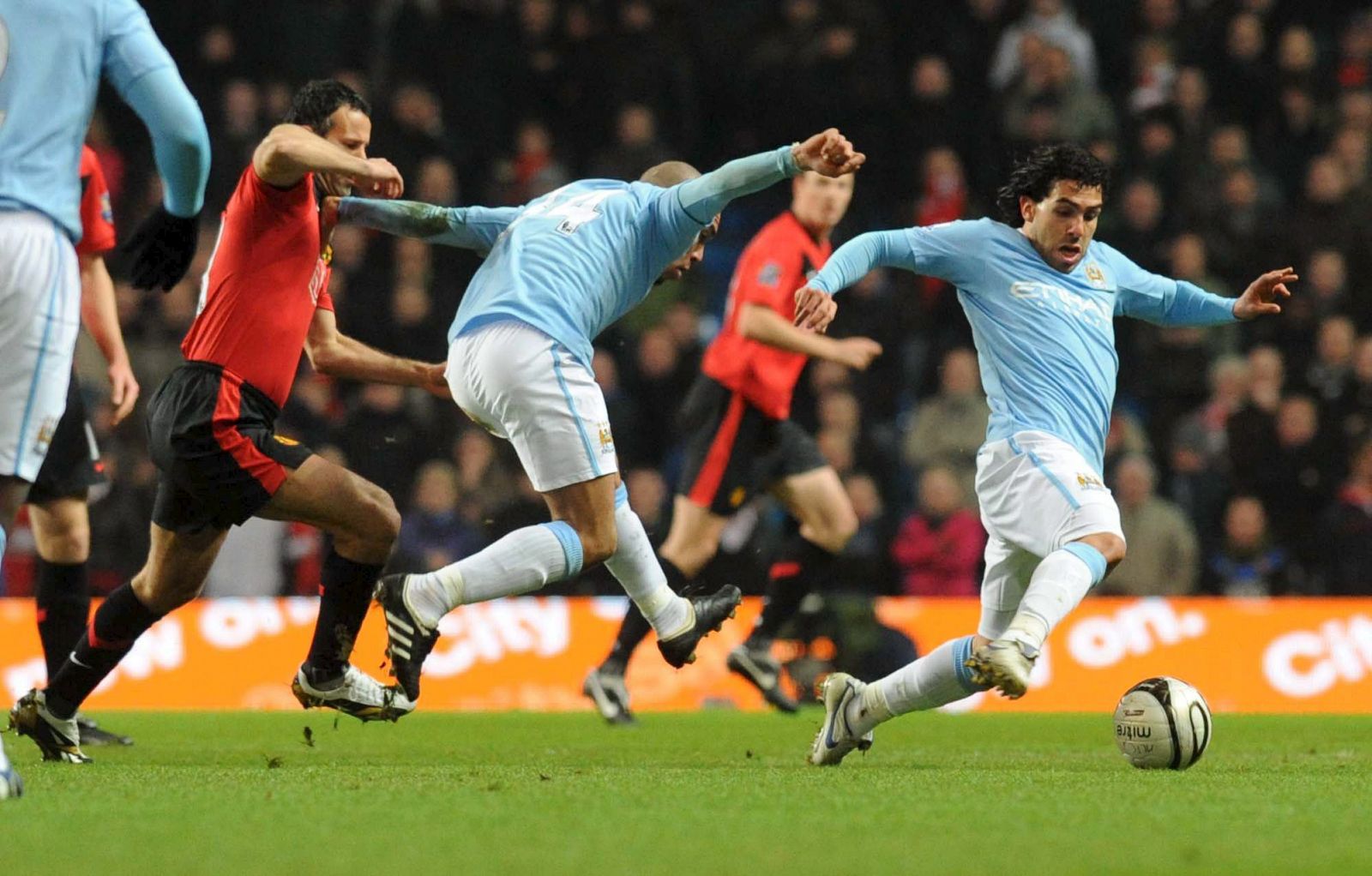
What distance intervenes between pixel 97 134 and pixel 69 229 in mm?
8643

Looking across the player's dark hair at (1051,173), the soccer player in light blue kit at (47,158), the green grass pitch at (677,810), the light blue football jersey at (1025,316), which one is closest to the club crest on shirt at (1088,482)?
the light blue football jersey at (1025,316)

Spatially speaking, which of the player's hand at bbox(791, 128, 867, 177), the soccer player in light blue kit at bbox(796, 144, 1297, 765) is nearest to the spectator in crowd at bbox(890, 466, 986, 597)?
the soccer player in light blue kit at bbox(796, 144, 1297, 765)

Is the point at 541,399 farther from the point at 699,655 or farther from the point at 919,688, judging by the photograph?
the point at 699,655

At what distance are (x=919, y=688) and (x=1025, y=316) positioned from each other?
1198mm

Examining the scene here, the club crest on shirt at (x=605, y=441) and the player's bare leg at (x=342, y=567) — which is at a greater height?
the club crest on shirt at (x=605, y=441)

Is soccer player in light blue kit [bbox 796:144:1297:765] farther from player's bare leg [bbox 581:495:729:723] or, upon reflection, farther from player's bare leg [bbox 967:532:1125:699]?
player's bare leg [bbox 581:495:729:723]

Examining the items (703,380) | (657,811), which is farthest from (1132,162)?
(657,811)

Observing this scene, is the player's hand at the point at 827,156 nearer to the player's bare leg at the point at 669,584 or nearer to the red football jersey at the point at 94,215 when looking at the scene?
the red football jersey at the point at 94,215

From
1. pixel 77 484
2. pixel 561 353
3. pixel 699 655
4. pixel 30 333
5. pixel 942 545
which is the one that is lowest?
pixel 699 655

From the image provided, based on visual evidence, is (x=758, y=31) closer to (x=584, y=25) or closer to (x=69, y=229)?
(x=584, y=25)

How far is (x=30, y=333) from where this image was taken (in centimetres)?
414

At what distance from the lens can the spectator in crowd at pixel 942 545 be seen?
403 inches

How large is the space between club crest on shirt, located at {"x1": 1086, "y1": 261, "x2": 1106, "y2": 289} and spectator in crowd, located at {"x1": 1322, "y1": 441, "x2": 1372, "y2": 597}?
520 centimetres

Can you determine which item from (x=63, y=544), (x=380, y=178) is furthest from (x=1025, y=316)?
(x=63, y=544)
